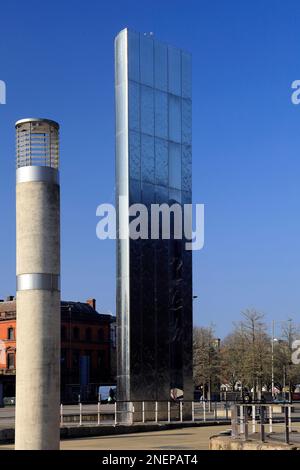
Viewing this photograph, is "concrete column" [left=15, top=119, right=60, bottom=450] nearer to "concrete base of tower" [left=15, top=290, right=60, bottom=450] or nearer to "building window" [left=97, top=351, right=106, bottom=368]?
"concrete base of tower" [left=15, top=290, right=60, bottom=450]

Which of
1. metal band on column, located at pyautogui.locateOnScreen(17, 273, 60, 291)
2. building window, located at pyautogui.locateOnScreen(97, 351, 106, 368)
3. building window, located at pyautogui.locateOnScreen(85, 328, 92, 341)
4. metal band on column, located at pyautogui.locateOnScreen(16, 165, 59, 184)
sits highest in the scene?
metal band on column, located at pyautogui.locateOnScreen(16, 165, 59, 184)

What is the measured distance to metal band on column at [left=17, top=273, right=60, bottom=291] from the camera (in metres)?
15.0

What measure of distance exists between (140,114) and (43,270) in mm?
18309

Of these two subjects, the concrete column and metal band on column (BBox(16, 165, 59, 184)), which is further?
metal band on column (BBox(16, 165, 59, 184))

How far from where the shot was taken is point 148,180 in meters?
32.2

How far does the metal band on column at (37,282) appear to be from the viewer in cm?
1502

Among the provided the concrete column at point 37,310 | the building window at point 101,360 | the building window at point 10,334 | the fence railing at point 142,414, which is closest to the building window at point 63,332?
the building window at point 10,334

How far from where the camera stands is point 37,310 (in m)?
15.0

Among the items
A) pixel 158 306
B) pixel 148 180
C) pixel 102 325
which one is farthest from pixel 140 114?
pixel 102 325

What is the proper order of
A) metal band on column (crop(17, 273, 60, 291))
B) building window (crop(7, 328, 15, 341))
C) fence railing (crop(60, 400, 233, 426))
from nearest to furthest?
metal band on column (crop(17, 273, 60, 291))
fence railing (crop(60, 400, 233, 426))
building window (crop(7, 328, 15, 341))

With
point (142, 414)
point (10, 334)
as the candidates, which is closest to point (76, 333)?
point (10, 334)

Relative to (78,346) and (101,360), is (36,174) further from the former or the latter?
(101,360)

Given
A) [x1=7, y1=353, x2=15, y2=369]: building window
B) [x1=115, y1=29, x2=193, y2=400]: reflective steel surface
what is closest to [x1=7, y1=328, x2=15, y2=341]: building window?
[x1=7, y1=353, x2=15, y2=369]: building window

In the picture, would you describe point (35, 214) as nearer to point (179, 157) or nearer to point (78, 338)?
point (179, 157)
